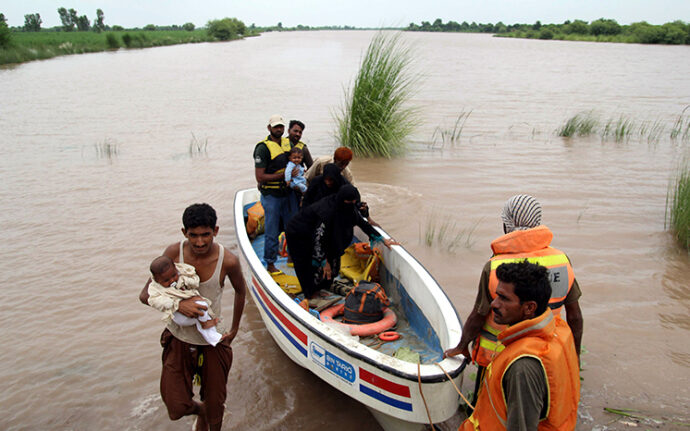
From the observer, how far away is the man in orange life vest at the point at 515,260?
6.83ft

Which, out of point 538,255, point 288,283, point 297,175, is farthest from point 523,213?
point 297,175

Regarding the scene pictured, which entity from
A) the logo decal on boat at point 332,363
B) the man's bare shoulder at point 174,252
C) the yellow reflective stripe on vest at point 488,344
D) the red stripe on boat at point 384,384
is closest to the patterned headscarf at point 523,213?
the yellow reflective stripe on vest at point 488,344

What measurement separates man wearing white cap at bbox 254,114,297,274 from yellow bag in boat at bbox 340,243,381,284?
0.71 meters

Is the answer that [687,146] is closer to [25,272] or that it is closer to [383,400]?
[383,400]

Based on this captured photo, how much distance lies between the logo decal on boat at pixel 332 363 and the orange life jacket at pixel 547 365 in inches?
41.9

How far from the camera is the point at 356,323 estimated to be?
11.6 feet

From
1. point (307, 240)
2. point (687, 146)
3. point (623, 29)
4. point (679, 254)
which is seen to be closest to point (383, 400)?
point (307, 240)

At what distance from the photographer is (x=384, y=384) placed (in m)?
2.50

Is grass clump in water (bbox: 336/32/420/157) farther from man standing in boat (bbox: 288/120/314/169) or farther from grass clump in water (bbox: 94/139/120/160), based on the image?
grass clump in water (bbox: 94/139/120/160)

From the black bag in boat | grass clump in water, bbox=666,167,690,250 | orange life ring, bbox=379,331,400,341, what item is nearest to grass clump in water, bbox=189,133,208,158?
the black bag in boat

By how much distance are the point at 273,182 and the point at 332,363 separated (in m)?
2.19

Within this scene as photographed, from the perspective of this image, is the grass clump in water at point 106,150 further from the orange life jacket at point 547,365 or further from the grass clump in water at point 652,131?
the grass clump in water at point 652,131

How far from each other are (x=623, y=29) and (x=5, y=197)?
202 feet

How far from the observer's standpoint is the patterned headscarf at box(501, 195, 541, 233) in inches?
90.4
